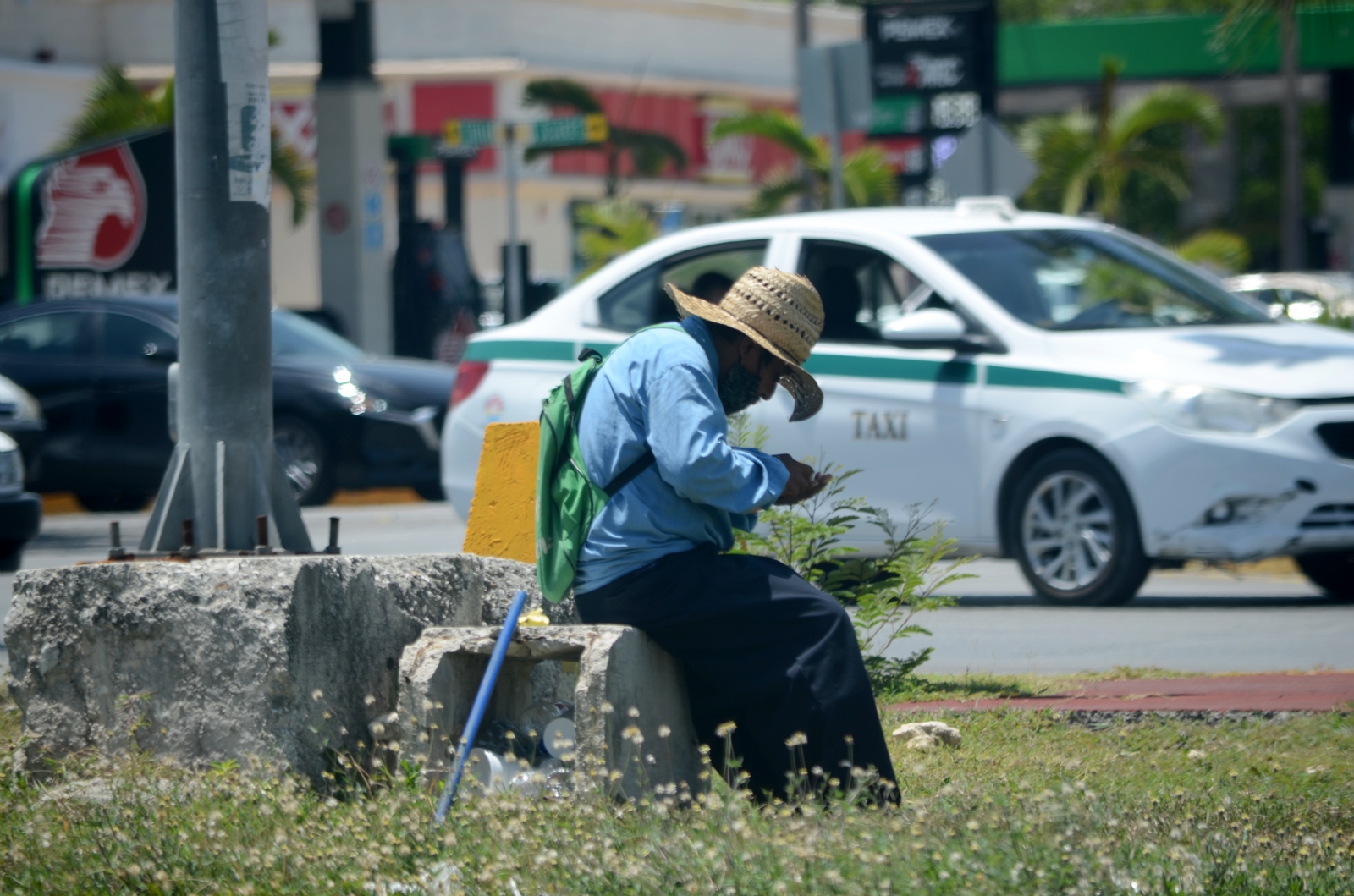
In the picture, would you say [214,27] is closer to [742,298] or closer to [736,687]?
[742,298]

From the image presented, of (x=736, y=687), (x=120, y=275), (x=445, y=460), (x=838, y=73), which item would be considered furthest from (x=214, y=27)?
(x=120, y=275)

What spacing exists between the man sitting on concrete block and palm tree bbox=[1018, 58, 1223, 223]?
21275 millimetres

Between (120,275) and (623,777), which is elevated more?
(120,275)

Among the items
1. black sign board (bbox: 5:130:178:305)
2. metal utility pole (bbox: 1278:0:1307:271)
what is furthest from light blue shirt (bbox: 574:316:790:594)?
metal utility pole (bbox: 1278:0:1307:271)

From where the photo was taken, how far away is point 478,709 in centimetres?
429

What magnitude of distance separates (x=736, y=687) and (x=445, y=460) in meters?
5.32

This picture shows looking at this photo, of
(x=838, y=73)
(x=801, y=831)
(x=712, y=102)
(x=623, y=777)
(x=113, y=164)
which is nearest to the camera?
(x=801, y=831)

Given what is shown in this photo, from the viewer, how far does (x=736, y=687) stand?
175 inches

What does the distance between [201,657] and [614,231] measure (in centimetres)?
2228

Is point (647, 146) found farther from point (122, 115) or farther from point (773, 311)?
point (773, 311)

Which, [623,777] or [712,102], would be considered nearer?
[623,777]

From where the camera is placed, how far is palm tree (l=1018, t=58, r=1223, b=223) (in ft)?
81.9

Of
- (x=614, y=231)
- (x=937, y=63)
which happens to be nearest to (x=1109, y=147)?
(x=937, y=63)

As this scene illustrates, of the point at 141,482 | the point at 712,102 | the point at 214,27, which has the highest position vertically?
the point at 712,102
